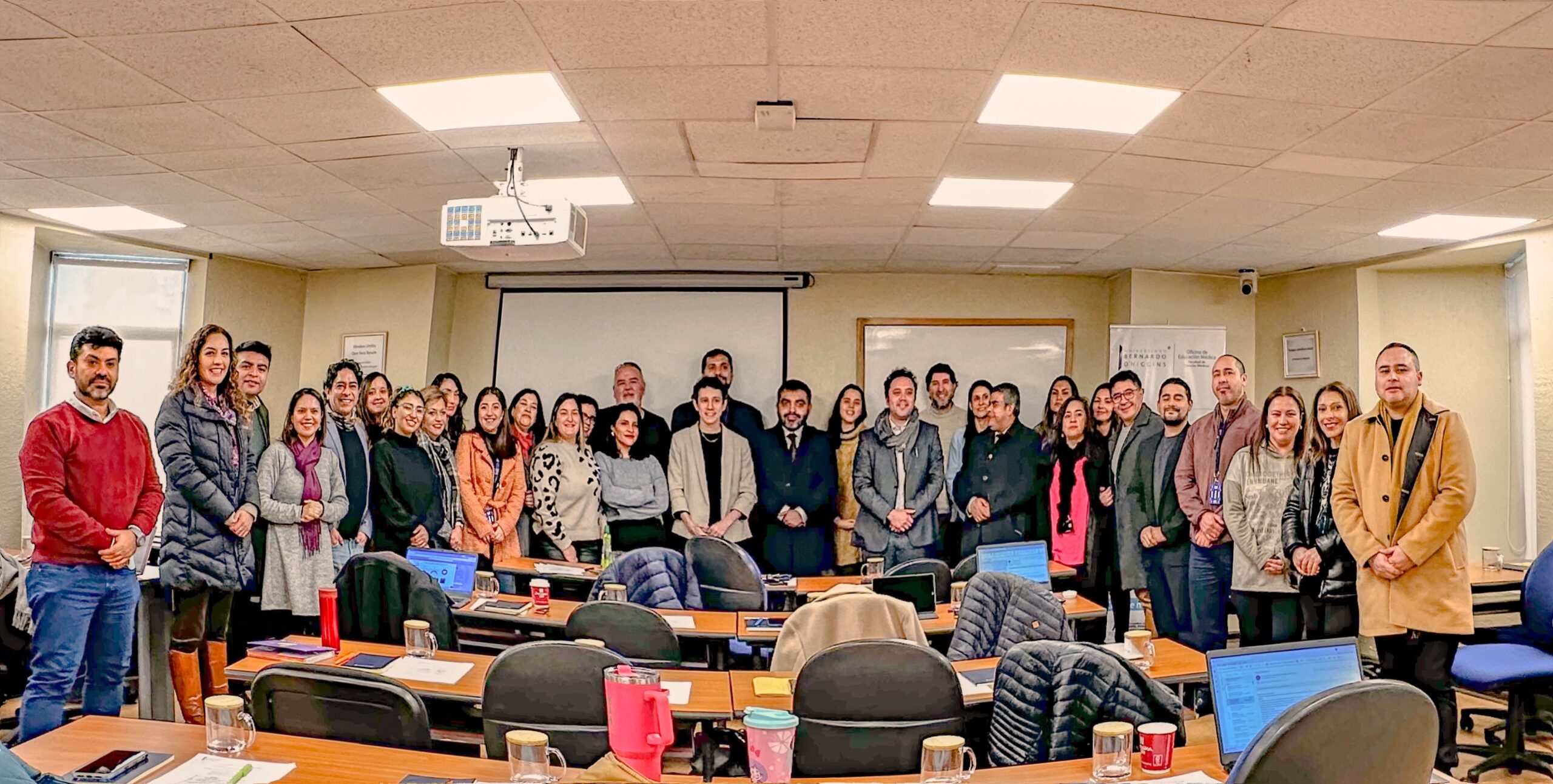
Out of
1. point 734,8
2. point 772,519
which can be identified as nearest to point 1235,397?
point 772,519

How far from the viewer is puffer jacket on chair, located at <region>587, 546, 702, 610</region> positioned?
4020 mm

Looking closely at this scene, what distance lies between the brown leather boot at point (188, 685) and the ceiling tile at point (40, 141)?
2209mm

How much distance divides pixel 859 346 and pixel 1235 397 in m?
3.40

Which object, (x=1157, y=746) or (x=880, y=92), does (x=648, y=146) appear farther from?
(x=1157, y=746)

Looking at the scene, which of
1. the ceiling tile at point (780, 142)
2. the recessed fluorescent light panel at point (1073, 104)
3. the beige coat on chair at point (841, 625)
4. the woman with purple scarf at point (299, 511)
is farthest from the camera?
the woman with purple scarf at point (299, 511)

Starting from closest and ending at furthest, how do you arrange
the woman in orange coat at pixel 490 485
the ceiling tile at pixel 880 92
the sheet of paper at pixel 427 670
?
the sheet of paper at pixel 427 670
the ceiling tile at pixel 880 92
the woman in orange coat at pixel 490 485

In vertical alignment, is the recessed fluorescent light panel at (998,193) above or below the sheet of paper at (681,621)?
above

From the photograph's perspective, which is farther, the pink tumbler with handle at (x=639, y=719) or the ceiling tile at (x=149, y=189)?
the ceiling tile at (x=149, y=189)

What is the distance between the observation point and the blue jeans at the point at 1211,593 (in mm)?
5012

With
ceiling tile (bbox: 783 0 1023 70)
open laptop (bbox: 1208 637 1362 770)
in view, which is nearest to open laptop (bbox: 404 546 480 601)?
ceiling tile (bbox: 783 0 1023 70)

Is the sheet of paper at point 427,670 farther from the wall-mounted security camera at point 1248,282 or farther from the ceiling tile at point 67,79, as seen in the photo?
the wall-mounted security camera at point 1248,282

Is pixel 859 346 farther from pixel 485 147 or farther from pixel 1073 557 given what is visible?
pixel 485 147

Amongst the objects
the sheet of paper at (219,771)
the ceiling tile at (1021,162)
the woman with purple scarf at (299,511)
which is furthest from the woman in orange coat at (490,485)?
the sheet of paper at (219,771)

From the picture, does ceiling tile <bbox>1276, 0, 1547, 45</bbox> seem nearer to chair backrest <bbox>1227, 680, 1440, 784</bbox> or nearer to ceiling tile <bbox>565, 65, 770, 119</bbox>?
ceiling tile <bbox>565, 65, 770, 119</bbox>
